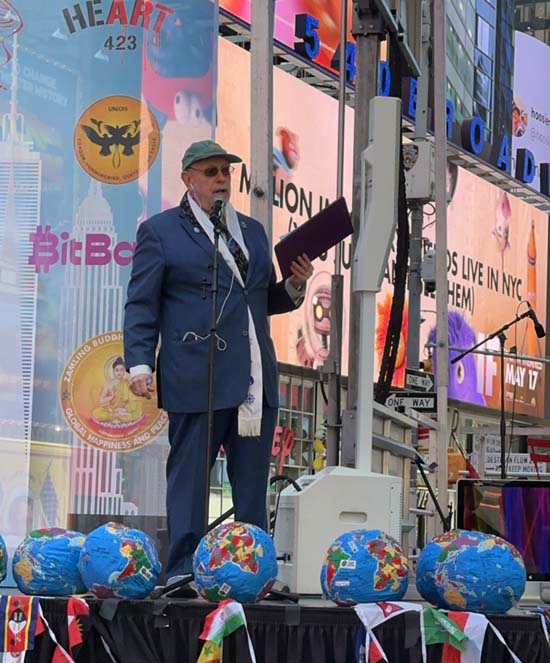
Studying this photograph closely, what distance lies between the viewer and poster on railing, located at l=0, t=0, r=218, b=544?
21.6 feet

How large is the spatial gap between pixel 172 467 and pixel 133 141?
9.32 ft

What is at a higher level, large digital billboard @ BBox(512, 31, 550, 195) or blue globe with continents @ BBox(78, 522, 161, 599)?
large digital billboard @ BBox(512, 31, 550, 195)

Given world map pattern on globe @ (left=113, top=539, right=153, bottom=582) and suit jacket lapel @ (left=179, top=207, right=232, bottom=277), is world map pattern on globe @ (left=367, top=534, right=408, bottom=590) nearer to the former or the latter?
world map pattern on globe @ (left=113, top=539, right=153, bottom=582)

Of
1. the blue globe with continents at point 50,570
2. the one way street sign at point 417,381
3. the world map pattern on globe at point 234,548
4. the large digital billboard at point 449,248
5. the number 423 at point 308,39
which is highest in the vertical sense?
the number 423 at point 308,39

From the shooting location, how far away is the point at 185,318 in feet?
14.6

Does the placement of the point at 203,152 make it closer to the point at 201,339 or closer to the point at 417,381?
the point at 201,339

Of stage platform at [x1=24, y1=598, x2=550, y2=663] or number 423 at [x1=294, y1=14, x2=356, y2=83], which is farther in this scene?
number 423 at [x1=294, y1=14, x2=356, y2=83]

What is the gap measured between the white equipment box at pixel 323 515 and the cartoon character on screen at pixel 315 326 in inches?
560

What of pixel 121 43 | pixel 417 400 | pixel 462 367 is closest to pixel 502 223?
pixel 462 367

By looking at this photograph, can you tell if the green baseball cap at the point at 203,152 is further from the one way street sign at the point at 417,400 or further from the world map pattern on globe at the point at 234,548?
the one way street sign at the point at 417,400

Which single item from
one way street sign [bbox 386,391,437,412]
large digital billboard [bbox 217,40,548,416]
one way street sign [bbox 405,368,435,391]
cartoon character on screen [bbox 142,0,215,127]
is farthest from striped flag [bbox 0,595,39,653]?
large digital billboard [bbox 217,40,548,416]

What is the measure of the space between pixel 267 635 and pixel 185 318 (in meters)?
1.38

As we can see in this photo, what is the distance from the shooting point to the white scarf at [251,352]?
436 cm

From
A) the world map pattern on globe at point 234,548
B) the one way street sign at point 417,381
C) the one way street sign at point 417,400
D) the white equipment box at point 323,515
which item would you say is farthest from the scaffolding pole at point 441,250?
the world map pattern on globe at point 234,548
